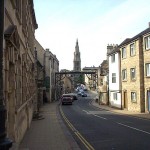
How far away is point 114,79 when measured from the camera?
5284cm

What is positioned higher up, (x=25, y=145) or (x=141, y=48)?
(x=141, y=48)

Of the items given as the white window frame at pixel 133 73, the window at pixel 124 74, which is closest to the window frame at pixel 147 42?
→ the white window frame at pixel 133 73

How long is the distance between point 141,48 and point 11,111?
29.7 meters

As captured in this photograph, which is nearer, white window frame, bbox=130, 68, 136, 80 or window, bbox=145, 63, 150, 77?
window, bbox=145, 63, 150, 77

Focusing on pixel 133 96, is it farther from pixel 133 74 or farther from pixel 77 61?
pixel 77 61

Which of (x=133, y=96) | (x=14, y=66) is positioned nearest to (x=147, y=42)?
(x=133, y=96)

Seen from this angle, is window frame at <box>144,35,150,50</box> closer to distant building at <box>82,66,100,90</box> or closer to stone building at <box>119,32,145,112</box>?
stone building at <box>119,32,145,112</box>

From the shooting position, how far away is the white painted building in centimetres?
4991

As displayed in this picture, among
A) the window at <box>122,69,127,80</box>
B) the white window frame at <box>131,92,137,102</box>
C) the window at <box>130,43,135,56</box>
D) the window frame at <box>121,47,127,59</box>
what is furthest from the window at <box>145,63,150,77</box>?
the window at <box>122,69,127,80</box>

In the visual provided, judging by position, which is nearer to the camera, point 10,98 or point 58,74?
point 10,98

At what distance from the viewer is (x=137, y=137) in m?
17.9

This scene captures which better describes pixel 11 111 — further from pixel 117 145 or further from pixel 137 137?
pixel 137 137

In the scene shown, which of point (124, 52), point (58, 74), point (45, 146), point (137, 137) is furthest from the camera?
point (58, 74)

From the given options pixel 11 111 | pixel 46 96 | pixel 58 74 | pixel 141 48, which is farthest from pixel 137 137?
pixel 58 74
